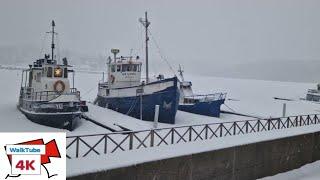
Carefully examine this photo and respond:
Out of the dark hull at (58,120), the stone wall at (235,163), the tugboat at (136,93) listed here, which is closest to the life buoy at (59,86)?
the dark hull at (58,120)

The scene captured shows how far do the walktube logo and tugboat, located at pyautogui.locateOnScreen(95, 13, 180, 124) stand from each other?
69.5ft

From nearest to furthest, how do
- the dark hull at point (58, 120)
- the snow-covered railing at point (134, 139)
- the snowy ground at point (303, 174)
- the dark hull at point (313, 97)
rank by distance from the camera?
the snow-covered railing at point (134, 139) → the snowy ground at point (303, 174) → the dark hull at point (58, 120) → the dark hull at point (313, 97)

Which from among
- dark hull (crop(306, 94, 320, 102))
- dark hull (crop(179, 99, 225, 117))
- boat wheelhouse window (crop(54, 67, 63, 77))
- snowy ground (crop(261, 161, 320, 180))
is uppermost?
boat wheelhouse window (crop(54, 67, 63, 77))

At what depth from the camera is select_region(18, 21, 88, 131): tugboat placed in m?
22.7

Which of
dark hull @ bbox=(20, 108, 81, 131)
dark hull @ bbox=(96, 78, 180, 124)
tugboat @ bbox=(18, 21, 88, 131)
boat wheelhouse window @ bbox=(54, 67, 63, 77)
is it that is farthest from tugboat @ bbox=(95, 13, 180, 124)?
dark hull @ bbox=(20, 108, 81, 131)

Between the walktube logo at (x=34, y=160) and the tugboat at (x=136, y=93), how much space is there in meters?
21.2

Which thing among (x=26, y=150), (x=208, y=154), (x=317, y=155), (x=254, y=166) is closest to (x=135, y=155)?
(x=208, y=154)

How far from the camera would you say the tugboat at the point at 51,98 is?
2269cm

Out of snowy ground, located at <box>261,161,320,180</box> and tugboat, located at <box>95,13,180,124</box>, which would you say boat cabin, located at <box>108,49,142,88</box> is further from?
snowy ground, located at <box>261,161,320,180</box>

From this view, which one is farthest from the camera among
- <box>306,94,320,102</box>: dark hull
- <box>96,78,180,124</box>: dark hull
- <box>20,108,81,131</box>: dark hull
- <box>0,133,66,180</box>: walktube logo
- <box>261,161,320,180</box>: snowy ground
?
<box>306,94,320,102</box>: dark hull

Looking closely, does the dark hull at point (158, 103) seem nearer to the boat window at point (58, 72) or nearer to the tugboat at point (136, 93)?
the tugboat at point (136, 93)

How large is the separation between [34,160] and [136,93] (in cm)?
2240

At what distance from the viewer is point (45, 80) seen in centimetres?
2570

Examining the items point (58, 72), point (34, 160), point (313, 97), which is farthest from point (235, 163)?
point (313, 97)
